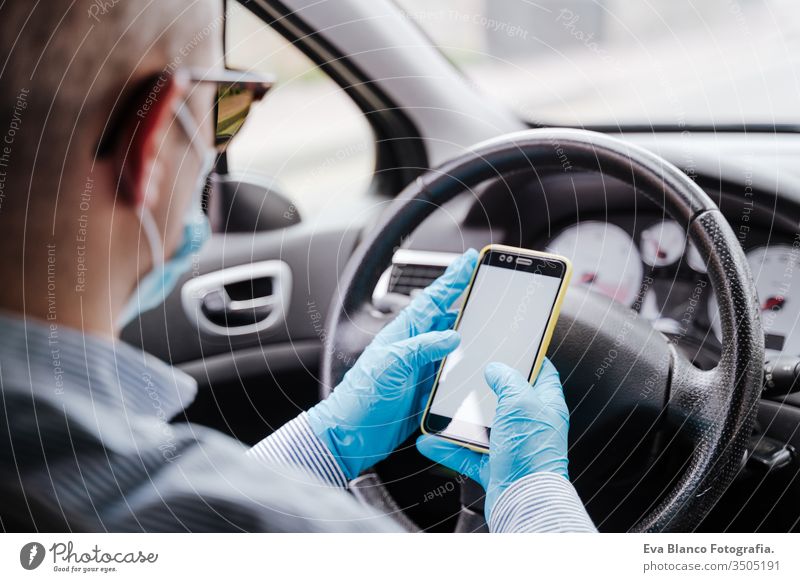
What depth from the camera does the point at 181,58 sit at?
1.85ft

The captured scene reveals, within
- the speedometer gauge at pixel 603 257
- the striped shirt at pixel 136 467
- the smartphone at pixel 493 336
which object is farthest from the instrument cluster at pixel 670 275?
the striped shirt at pixel 136 467

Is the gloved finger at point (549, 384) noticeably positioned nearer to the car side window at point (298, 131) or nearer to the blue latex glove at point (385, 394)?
the blue latex glove at point (385, 394)

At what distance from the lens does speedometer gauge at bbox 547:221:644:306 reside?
0.65 metres

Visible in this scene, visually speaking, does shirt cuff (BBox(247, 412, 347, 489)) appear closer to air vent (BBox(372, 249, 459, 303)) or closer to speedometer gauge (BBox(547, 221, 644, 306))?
air vent (BBox(372, 249, 459, 303))

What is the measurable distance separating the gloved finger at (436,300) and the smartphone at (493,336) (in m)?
0.04

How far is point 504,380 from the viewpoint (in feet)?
1.65

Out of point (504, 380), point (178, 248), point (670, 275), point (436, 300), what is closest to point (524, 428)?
point (504, 380)

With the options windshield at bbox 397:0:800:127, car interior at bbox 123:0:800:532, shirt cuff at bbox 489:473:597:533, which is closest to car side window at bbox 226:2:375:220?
car interior at bbox 123:0:800:532

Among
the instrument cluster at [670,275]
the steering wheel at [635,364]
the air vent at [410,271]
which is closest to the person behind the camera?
the steering wheel at [635,364]

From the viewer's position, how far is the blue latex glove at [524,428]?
498mm

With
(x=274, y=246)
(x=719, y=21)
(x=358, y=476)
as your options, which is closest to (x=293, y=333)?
(x=274, y=246)

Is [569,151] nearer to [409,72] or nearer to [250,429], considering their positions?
[409,72]

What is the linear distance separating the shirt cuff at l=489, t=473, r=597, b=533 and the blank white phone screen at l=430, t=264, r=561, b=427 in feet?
0.18

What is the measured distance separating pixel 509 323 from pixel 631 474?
0.16m
